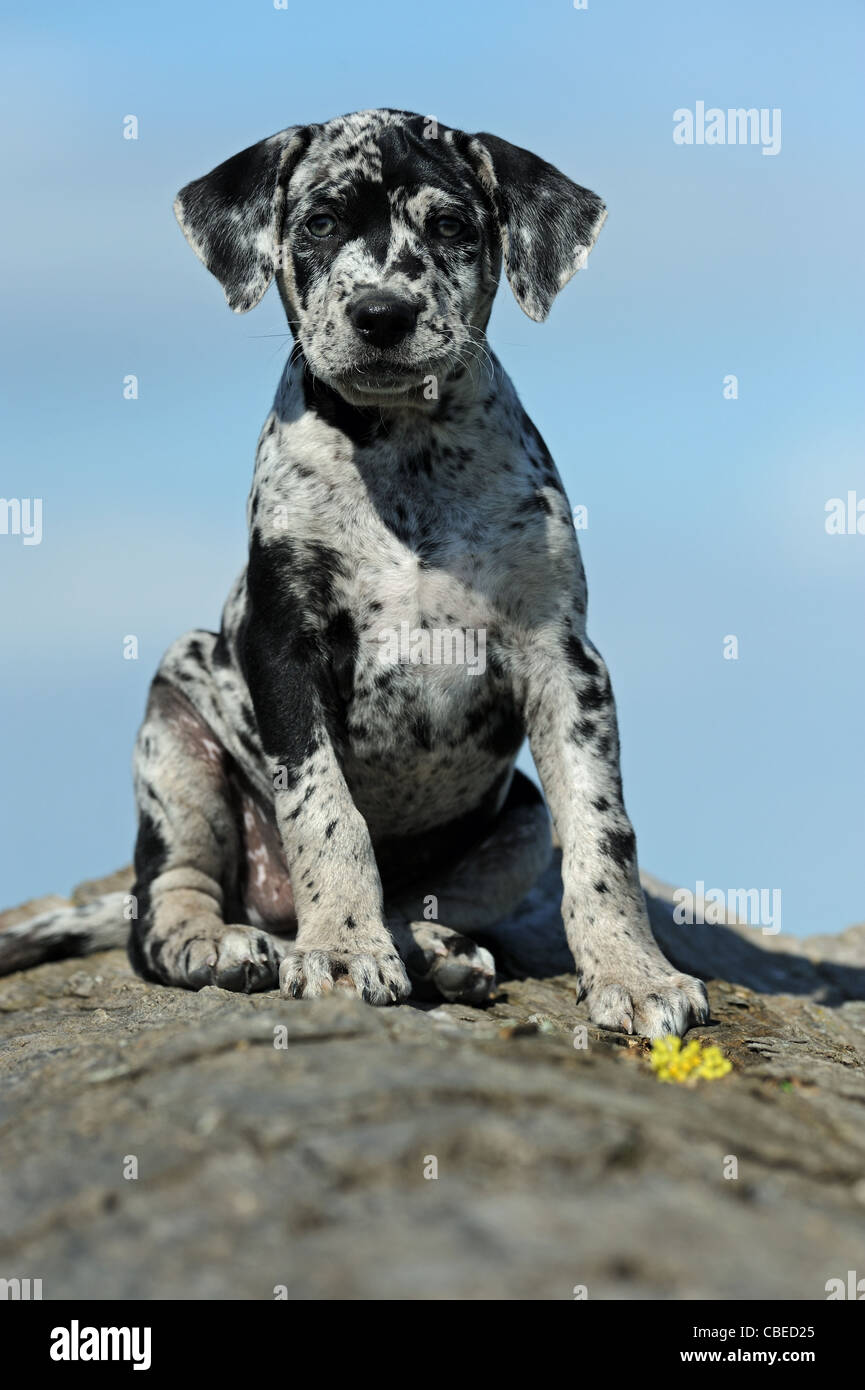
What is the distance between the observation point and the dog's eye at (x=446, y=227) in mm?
→ 6469

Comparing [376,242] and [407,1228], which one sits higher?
[376,242]

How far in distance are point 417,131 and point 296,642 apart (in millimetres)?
2254

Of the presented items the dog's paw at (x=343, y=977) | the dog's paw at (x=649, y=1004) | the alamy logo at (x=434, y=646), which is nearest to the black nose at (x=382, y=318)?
the alamy logo at (x=434, y=646)

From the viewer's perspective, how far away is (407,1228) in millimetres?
2982

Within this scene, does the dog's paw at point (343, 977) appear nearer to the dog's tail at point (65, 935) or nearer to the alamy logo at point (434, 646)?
the alamy logo at point (434, 646)

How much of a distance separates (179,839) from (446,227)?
122 inches

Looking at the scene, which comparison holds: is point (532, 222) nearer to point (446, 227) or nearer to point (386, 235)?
point (446, 227)

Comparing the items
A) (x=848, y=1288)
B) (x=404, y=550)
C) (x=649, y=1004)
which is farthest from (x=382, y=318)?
(x=848, y=1288)

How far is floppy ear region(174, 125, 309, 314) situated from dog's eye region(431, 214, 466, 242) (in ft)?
2.37

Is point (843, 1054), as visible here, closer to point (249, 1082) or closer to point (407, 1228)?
point (249, 1082)

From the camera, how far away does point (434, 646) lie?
6613 mm

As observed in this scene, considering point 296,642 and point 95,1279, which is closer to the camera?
point 95,1279
